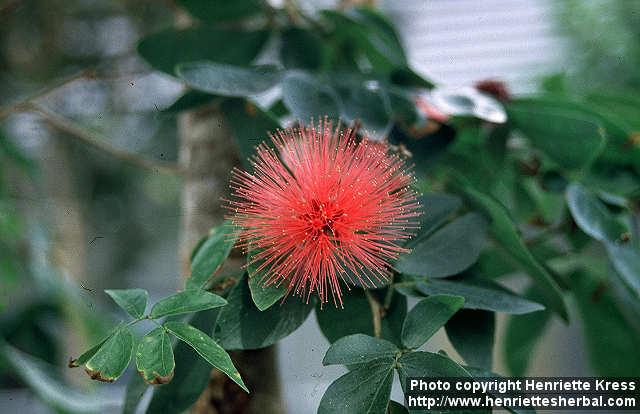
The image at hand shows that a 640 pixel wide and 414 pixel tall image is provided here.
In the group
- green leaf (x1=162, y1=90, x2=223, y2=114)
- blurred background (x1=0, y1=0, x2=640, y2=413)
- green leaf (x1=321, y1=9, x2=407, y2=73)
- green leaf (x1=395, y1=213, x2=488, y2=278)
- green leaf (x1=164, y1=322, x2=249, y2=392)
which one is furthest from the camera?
blurred background (x1=0, y1=0, x2=640, y2=413)

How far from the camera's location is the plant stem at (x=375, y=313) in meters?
0.43

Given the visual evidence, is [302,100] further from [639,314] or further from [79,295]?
[79,295]

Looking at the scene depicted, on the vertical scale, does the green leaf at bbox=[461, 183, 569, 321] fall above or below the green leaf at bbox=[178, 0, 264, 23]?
below

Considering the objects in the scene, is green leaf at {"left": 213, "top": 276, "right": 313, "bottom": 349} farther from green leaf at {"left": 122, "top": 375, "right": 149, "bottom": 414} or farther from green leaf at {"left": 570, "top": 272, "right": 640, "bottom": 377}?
green leaf at {"left": 570, "top": 272, "right": 640, "bottom": 377}

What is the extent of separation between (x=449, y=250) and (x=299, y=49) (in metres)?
0.34

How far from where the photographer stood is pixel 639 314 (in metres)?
0.59

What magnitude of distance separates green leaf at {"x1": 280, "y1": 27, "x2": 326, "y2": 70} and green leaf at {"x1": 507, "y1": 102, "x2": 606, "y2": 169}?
0.22 metres

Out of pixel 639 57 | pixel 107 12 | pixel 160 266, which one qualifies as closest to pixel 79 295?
pixel 107 12

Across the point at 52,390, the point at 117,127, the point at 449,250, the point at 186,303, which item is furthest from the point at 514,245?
the point at 117,127

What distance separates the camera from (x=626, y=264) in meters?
0.56

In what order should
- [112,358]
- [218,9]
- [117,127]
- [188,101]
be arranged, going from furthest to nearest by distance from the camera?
1. [117,127]
2. [218,9]
3. [188,101]
4. [112,358]

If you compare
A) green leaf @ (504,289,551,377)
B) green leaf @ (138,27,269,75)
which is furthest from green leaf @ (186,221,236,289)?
green leaf @ (504,289,551,377)

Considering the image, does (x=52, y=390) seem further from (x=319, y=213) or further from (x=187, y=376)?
(x=319, y=213)

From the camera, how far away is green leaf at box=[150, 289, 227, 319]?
14.6 inches
